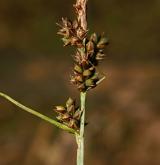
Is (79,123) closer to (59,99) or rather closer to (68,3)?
(59,99)

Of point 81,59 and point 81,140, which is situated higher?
point 81,59

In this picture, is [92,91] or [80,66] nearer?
[80,66]

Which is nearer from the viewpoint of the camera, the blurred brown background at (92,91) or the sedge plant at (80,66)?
the sedge plant at (80,66)

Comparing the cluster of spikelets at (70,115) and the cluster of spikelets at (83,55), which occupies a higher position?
the cluster of spikelets at (83,55)

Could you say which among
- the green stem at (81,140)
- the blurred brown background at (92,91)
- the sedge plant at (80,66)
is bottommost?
the green stem at (81,140)

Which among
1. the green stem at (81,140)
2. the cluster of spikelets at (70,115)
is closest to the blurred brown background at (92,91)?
the cluster of spikelets at (70,115)

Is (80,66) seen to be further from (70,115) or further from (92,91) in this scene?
(92,91)

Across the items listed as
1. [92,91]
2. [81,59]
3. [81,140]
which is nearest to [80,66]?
[81,59]

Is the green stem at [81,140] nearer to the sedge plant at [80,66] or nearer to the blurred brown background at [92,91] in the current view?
the sedge plant at [80,66]
